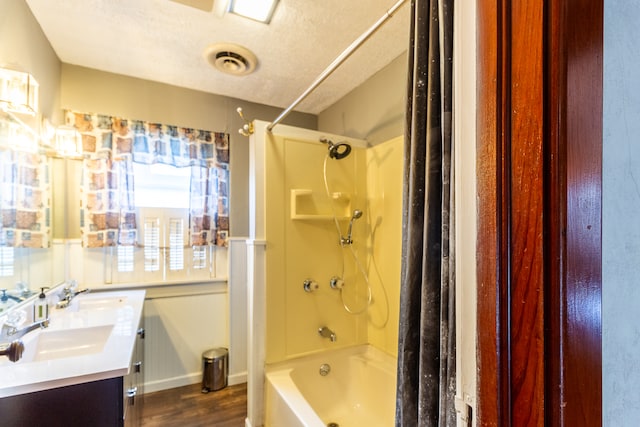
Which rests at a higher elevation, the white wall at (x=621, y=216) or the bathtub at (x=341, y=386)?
the white wall at (x=621, y=216)

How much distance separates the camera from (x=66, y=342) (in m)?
1.39

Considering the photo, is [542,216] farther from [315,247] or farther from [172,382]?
[172,382]

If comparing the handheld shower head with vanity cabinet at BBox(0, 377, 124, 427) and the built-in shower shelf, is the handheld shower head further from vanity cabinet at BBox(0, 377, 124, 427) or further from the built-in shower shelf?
vanity cabinet at BBox(0, 377, 124, 427)

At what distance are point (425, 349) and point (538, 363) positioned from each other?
10.7 inches

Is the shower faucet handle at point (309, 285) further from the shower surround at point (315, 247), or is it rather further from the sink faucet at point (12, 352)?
the sink faucet at point (12, 352)

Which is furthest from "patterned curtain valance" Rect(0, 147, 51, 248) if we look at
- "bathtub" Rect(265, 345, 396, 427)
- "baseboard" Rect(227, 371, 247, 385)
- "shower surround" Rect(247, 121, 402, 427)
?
"baseboard" Rect(227, 371, 247, 385)

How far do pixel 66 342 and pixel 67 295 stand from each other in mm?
595

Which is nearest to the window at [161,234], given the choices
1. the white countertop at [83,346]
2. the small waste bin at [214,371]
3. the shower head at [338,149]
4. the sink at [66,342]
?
the white countertop at [83,346]

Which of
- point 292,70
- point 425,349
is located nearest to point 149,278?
point 292,70

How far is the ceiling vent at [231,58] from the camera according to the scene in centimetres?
202

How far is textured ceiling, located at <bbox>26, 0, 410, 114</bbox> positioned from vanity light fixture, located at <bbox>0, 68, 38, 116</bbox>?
660 millimetres

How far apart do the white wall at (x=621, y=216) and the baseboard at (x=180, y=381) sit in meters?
2.69

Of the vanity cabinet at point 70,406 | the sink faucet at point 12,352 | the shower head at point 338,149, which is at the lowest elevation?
the vanity cabinet at point 70,406

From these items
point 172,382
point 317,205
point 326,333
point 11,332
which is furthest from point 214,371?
point 317,205
